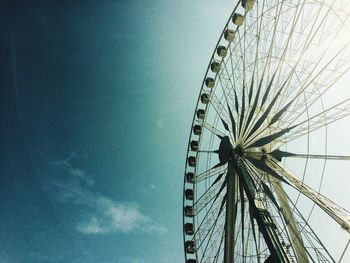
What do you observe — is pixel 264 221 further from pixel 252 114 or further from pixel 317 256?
pixel 252 114

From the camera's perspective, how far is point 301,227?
10.6 meters

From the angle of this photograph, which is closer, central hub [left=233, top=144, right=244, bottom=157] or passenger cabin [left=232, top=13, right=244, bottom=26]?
central hub [left=233, top=144, right=244, bottom=157]

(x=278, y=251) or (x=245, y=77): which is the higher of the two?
(x=245, y=77)

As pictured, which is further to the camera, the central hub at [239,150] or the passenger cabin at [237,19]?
the passenger cabin at [237,19]

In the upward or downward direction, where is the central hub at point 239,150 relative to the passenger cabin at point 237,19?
downward

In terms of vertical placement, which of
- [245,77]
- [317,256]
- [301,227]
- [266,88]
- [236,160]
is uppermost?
[245,77]

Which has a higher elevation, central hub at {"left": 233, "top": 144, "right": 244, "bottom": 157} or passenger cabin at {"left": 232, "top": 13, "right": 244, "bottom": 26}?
passenger cabin at {"left": 232, "top": 13, "right": 244, "bottom": 26}

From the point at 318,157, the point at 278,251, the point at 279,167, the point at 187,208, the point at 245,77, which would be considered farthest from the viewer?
the point at 187,208

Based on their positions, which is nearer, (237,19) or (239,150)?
(239,150)

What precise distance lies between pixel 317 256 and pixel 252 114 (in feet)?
17.4

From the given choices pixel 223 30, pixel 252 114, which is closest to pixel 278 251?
pixel 252 114

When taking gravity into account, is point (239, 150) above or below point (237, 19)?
below

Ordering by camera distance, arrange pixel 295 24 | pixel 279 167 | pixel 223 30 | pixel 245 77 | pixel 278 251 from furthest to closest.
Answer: pixel 223 30 → pixel 245 77 → pixel 295 24 → pixel 279 167 → pixel 278 251

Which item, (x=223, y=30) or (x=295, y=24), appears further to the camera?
(x=223, y=30)
